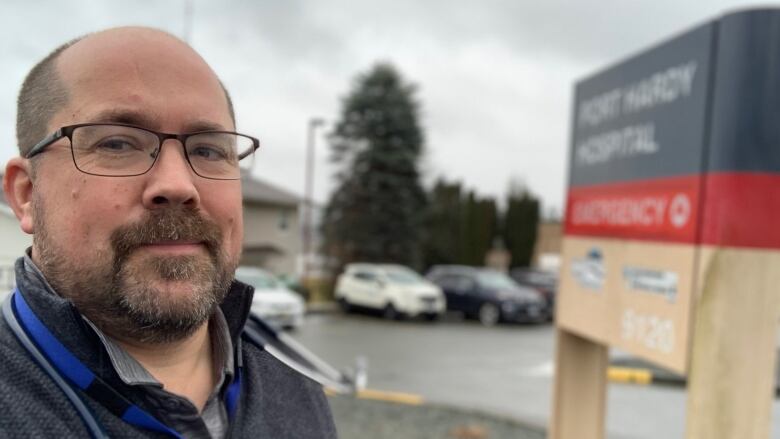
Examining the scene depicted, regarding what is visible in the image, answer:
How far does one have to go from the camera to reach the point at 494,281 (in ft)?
55.1

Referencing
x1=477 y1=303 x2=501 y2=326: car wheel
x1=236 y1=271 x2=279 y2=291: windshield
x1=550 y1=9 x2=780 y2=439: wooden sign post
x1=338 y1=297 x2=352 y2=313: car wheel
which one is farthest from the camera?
x1=338 y1=297 x2=352 y2=313: car wheel

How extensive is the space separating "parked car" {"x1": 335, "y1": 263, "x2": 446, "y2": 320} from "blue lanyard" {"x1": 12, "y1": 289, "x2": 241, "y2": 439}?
48.9 feet

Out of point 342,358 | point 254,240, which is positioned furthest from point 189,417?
point 254,240

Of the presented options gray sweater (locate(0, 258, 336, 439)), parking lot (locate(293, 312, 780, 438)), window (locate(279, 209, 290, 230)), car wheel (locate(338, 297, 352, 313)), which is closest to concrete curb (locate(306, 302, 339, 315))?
car wheel (locate(338, 297, 352, 313))

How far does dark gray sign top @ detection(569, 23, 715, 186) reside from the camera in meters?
3.01

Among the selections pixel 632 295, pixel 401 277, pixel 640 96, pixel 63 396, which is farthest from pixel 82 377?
pixel 401 277

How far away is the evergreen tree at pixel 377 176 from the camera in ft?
77.2

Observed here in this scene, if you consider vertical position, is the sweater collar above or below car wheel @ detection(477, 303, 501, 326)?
above

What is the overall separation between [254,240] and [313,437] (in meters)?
29.4

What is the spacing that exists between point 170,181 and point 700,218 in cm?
264

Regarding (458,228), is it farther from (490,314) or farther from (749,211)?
(749,211)

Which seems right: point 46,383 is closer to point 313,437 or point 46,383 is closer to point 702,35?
point 313,437

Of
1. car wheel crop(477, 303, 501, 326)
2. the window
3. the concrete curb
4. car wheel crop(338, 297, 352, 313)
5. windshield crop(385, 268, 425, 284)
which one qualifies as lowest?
the concrete curb

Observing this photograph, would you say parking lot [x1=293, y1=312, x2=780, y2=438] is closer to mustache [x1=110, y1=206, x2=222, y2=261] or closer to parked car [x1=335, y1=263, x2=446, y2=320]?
parked car [x1=335, y1=263, x2=446, y2=320]
